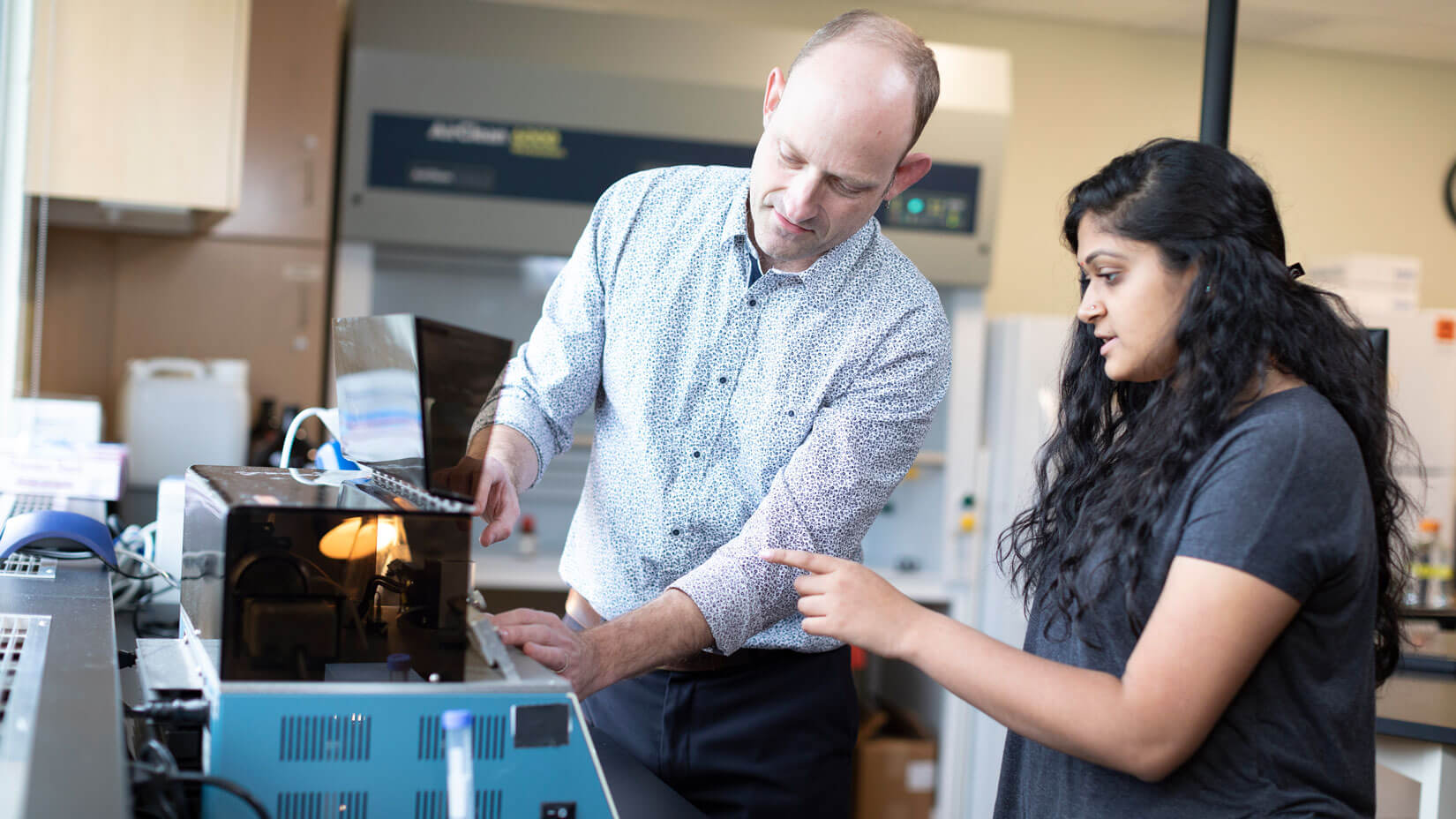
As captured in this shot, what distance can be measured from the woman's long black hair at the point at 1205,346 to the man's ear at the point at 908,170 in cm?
22

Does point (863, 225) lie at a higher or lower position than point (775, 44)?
lower

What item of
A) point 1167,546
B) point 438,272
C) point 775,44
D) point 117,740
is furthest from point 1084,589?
point 438,272

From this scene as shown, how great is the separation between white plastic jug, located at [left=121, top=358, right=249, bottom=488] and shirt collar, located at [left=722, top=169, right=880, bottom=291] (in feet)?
5.86

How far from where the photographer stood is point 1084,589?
3.45 ft

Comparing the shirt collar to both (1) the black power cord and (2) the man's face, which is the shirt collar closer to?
(2) the man's face

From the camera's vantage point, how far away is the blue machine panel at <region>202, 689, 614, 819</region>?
77 cm

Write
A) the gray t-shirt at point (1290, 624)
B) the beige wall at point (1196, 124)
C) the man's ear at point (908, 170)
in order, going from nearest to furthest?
the gray t-shirt at point (1290, 624) → the man's ear at point (908, 170) → the beige wall at point (1196, 124)

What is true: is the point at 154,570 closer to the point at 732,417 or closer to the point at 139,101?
the point at 732,417

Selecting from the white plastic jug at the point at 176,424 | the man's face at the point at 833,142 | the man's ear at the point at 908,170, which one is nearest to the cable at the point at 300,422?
the man's face at the point at 833,142

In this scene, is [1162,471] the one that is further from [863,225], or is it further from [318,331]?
[318,331]

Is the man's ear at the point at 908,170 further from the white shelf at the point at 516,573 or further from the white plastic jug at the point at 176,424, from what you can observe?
the white plastic jug at the point at 176,424

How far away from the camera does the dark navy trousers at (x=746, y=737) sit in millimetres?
1381

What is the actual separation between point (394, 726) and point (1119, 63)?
405 cm

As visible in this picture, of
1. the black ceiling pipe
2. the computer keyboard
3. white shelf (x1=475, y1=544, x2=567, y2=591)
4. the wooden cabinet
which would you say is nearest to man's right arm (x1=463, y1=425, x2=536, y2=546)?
the computer keyboard
